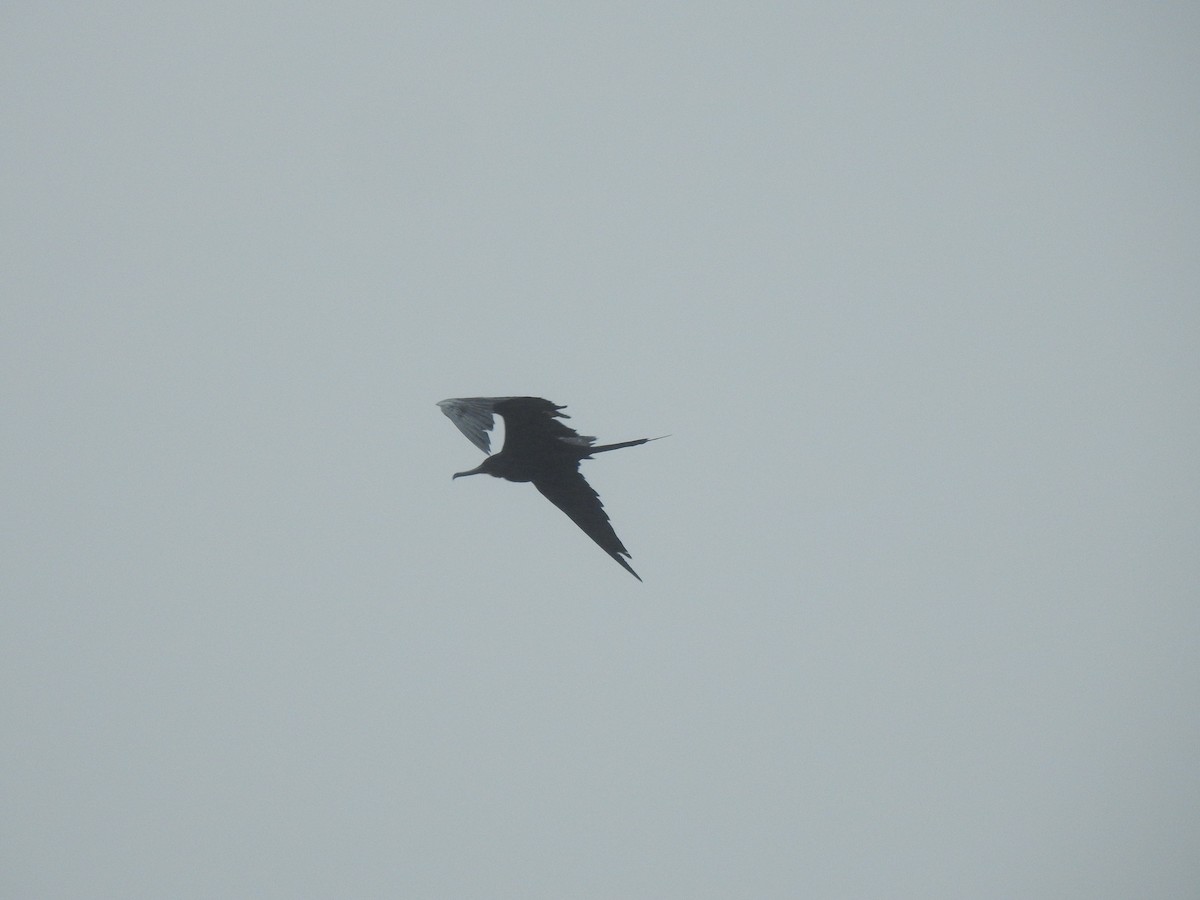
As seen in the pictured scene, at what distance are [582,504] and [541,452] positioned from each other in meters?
0.99

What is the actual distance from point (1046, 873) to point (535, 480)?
5665 inches

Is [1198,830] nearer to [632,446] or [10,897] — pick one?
[10,897]

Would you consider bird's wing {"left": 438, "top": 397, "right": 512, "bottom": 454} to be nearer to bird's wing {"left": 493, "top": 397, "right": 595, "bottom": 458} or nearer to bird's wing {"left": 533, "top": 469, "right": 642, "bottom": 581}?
bird's wing {"left": 493, "top": 397, "right": 595, "bottom": 458}

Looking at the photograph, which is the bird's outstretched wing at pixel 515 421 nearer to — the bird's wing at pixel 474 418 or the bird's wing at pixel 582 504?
the bird's wing at pixel 474 418

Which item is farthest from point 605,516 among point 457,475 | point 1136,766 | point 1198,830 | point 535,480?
point 1136,766

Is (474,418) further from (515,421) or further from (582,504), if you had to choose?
(582,504)

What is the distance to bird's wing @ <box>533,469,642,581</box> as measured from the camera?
47.1 ft

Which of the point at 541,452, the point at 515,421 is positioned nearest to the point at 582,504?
the point at 541,452

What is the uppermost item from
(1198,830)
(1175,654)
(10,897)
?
(1175,654)

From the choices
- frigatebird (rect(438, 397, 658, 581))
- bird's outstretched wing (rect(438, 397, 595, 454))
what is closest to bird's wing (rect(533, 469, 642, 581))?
frigatebird (rect(438, 397, 658, 581))

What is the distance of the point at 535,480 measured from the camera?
14461mm

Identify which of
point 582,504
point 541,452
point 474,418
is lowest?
point 582,504

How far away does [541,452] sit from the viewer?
46.1 ft

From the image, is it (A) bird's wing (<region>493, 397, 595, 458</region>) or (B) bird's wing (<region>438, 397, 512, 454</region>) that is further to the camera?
(B) bird's wing (<region>438, 397, 512, 454</region>)
